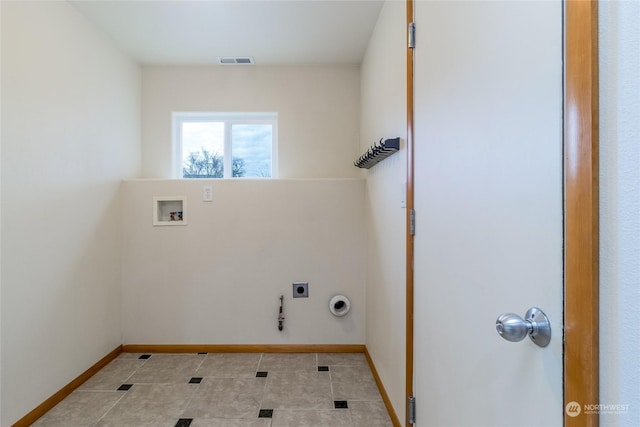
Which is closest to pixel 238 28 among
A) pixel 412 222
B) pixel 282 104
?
pixel 282 104

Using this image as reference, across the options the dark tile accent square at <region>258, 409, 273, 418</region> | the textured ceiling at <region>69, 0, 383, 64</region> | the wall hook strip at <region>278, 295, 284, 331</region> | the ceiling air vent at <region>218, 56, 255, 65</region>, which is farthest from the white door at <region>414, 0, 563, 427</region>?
the ceiling air vent at <region>218, 56, 255, 65</region>

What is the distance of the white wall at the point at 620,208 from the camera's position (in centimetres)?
47

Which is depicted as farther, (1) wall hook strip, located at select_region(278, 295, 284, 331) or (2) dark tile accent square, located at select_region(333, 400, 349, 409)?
(1) wall hook strip, located at select_region(278, 295, 284, 331)

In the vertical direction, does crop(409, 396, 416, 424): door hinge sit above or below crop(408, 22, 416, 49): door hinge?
below

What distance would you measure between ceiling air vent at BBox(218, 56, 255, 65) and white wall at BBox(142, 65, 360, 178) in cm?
7

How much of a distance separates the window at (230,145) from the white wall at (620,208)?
9.20 feet

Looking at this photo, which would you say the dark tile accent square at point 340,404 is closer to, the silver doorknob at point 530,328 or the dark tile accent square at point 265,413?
the dark tile accent square at point 265,413

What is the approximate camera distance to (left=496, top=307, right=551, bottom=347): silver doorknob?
63cm

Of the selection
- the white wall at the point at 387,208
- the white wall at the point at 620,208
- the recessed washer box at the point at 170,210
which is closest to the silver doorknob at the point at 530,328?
the white wall at the point at 620,208

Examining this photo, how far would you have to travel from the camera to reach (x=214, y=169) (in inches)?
125

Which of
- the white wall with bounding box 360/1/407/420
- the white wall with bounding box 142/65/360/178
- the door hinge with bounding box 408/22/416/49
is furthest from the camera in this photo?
the white wall with bounding box 142/65/360/178

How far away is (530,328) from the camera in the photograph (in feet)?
2.11
